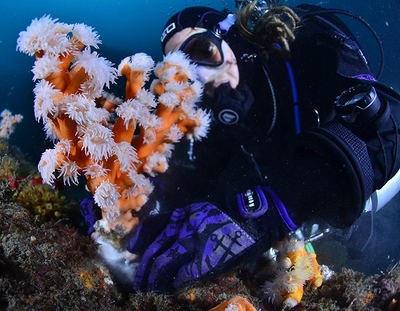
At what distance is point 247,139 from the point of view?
4.38 meters

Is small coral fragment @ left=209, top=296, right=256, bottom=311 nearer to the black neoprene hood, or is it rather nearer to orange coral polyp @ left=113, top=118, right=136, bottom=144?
orange coral polyp @ left=113, top=118, right=136, bottom=144

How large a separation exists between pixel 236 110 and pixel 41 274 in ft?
8.40

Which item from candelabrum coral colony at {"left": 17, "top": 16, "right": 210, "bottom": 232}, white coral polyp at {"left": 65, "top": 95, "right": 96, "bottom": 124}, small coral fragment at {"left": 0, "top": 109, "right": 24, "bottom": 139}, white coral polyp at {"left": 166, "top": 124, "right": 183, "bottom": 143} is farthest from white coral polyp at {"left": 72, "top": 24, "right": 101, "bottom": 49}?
small coral fragment at {"left": 0, "top": 109, "right": 24, "bottom": 139}

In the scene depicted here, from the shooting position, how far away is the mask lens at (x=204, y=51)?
9.95 ft

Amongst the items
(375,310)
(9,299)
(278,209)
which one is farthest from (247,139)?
(9,299)

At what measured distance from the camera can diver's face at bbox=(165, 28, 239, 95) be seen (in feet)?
10.3

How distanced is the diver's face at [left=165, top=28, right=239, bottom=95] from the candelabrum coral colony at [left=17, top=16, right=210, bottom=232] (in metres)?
1.26

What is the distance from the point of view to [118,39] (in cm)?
1132

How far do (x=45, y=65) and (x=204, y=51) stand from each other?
7.26 ft

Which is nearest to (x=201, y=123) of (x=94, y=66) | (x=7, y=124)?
(x=94, y=66)

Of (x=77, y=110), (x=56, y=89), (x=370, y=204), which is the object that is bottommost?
(x=370, y=204)

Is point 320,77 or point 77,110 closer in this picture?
point 77,110

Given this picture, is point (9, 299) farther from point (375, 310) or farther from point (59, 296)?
point (375, 310)

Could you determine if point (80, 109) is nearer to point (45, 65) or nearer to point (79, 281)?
point (45, 65)
